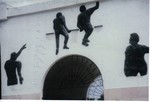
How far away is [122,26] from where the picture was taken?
304 inches

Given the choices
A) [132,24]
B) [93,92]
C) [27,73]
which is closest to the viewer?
[132,24]

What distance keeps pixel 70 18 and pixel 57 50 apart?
0.77 m

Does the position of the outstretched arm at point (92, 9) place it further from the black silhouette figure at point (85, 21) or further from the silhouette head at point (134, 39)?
Result: the silhouette head at point (134, 39)

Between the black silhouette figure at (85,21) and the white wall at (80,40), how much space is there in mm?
93

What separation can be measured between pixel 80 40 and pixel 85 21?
42 centimetres

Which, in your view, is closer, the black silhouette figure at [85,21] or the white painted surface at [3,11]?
the black silhouette figure at [85,21]

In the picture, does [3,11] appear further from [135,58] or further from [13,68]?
[135,58]

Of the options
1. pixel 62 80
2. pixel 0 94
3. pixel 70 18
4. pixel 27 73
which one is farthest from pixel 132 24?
pixel 0 94

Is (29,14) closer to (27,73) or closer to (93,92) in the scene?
(27,73)

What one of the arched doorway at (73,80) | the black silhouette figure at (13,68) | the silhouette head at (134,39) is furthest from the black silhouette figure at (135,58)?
the black silhouette figure at (13,68)

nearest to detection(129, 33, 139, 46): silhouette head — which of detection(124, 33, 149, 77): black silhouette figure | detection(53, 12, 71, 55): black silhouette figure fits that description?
detection(124, 33, 149, 77): black silhouette figure

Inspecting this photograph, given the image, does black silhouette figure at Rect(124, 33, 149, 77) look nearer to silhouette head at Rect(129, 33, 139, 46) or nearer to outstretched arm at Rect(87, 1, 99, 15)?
silhouette head at Rect(129, 33, 139, 46)

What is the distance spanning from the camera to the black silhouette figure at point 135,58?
7.44m

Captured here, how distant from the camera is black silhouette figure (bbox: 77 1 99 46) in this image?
8.11 meters
